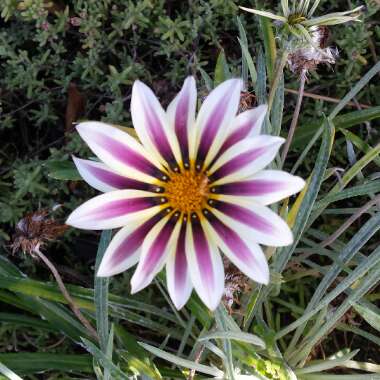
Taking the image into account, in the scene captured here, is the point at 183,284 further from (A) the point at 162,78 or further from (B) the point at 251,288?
(A) the point at 162,78

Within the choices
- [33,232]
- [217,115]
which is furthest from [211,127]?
[33,232]

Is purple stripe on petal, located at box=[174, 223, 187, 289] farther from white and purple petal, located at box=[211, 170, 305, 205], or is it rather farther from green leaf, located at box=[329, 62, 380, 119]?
green leaf, located at box=[329, 62, 380, 119]

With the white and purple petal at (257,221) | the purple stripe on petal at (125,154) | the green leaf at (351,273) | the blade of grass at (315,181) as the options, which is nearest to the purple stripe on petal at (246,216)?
the white and purple petal at (257,221)

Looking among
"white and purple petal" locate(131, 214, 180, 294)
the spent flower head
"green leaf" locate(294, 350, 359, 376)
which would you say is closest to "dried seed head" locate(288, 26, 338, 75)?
the spent flower head

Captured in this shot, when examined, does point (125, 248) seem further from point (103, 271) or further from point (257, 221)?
point (257, 221)

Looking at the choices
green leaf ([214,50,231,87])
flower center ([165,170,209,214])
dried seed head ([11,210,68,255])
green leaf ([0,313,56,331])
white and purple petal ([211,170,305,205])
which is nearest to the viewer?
white and purple petal ([211,170,305,205])

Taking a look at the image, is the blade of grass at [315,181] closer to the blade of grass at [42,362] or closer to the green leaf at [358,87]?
the green leaf at [358,87]
